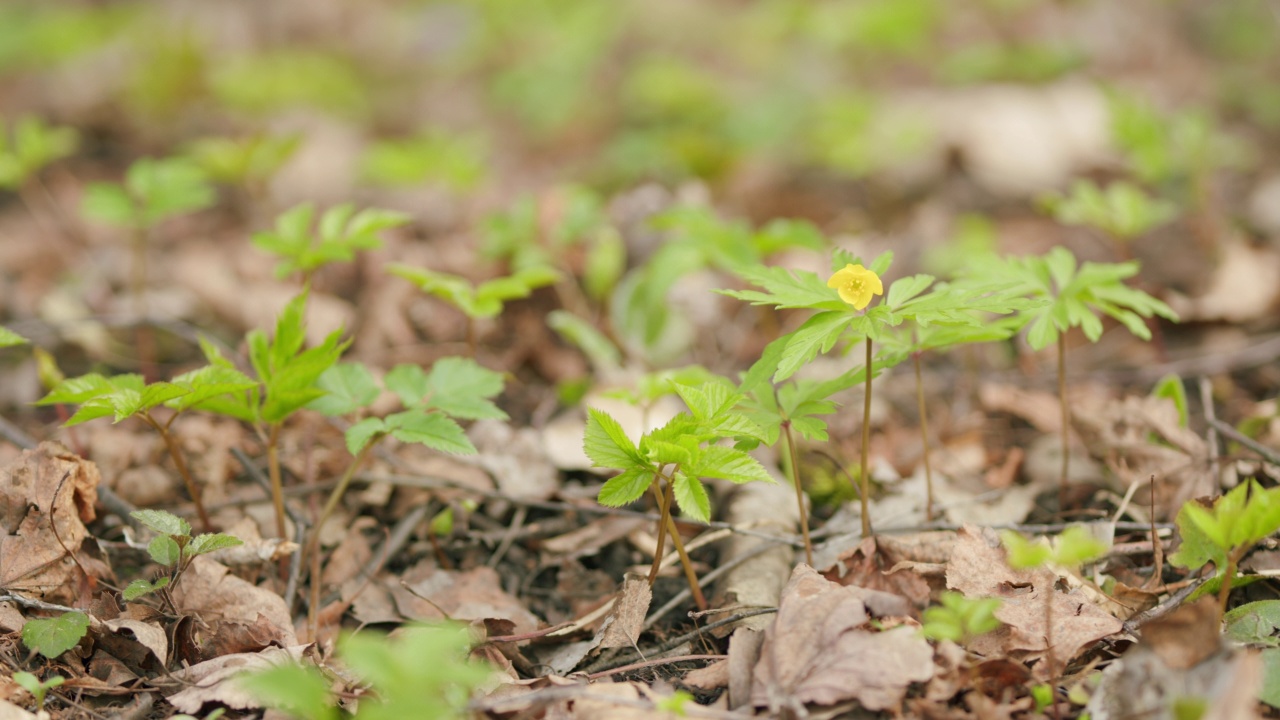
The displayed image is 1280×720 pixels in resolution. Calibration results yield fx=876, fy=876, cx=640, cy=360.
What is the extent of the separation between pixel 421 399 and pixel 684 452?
2.27 ft

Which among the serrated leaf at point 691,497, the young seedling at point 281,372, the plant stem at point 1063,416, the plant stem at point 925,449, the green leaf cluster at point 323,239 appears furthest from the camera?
the green leaf cluster at point 323,239

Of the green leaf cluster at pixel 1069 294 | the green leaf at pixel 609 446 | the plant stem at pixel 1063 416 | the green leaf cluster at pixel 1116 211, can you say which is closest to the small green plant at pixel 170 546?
the green leaf at pixel 609 446

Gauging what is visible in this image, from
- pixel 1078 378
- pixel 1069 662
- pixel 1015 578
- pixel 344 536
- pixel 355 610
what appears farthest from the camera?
pixel 1078 378

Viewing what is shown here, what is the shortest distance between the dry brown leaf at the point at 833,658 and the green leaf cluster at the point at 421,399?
739 millimetres

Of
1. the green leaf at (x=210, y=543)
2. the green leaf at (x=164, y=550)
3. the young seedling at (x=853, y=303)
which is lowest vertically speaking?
the green leaf at (x=164, y=550)

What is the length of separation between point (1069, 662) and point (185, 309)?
317 centimetres

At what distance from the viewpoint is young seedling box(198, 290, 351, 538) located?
190 centimetres

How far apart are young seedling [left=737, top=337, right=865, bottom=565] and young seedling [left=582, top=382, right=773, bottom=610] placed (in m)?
0.06

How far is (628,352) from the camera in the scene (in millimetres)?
3133

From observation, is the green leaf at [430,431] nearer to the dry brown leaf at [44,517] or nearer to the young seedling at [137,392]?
the young seedling at [137,392]

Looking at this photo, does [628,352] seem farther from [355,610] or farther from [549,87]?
[549,87]

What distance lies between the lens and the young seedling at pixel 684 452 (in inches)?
67.2

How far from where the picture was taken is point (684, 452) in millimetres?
1686

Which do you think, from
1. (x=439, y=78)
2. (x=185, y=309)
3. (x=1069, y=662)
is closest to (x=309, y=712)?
(x=1069, y=662)
